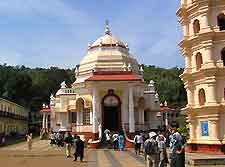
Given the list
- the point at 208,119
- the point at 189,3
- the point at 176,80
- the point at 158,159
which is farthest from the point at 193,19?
the point at 176,80

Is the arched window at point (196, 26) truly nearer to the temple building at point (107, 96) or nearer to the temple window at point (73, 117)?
the temple building at point (107, 96)

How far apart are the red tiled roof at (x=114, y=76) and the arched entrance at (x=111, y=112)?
1.55 m

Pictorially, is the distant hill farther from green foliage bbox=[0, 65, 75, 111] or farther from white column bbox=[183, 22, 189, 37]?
white column bbox=[183, 22, 189, 37]

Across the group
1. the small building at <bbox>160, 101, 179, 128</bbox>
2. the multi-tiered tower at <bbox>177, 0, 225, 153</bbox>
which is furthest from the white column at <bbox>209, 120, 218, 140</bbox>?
the small building at <bbox>160, 101, 179, 128</bbox>

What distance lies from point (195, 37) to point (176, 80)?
63.9m

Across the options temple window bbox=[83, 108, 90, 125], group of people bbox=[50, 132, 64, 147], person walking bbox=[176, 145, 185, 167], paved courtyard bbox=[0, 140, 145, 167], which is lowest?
paved courtyard bbox=[0, 140, 145, 167]

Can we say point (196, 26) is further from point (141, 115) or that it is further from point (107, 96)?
point (141, 115)

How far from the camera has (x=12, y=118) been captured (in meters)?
68.2

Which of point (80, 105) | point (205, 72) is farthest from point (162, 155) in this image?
point (80, 105)

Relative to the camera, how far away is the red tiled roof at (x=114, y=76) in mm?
37812

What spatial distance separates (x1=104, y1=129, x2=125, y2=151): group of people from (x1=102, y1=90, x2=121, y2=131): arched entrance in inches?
120

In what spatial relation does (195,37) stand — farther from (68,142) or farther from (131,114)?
(131,114)

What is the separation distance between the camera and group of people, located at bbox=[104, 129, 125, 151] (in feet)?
107

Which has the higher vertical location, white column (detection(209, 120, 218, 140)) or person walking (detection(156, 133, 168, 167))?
white column (detection(209, 120, 218, 140))
